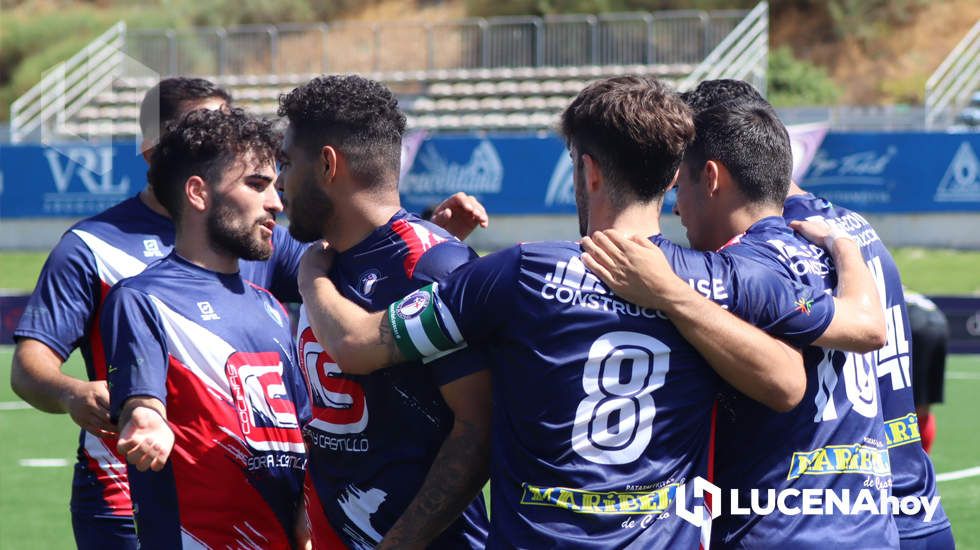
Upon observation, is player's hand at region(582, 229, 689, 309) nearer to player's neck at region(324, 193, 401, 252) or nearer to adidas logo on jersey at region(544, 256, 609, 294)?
adidas logo on jersey at region(544, 256, 609, 294)

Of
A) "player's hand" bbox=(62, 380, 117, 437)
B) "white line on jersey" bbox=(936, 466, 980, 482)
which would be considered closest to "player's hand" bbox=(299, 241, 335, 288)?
"player's hand" bbox=(62, 380, 117, 437)

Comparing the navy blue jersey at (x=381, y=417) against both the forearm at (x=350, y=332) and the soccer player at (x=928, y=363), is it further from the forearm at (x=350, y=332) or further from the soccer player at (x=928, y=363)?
the soccer player at (x=928, y=363)

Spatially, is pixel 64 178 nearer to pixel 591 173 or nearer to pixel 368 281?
pixel 368 281

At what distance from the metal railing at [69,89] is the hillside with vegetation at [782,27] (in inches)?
416

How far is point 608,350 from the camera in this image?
285 centimetres

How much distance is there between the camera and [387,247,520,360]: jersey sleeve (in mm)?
2879

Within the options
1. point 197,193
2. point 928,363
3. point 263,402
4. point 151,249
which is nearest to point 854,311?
point 263,402

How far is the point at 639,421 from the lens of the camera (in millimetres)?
2842

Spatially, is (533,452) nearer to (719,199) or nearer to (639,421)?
(639,421)

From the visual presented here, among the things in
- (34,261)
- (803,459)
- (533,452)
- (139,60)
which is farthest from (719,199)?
(139,60)

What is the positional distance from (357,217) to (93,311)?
1.45 metres

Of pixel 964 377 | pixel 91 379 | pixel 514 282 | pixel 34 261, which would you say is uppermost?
pixel 514 282

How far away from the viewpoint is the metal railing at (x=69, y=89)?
93.6 feet

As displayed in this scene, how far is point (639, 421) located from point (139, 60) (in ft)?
100
